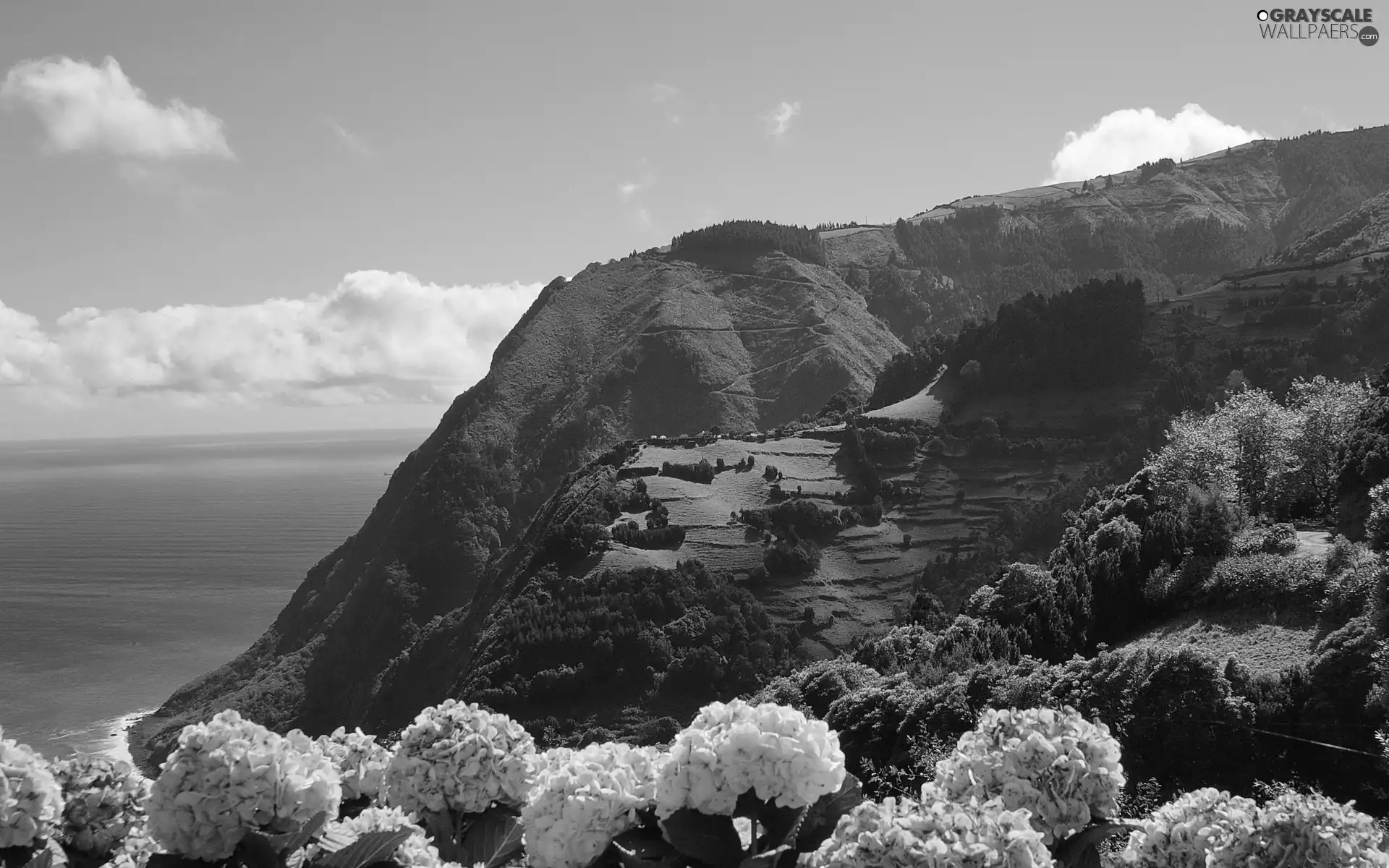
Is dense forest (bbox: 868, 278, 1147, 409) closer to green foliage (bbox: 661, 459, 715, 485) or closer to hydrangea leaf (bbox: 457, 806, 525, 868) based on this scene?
green foliage (bbox: 661, 459, 715, 485)

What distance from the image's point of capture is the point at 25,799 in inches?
150

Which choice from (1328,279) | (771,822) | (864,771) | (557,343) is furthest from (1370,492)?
(557,343)

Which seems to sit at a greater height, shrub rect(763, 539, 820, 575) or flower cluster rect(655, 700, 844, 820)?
flower cluster rect(655, 700, 844, 820)

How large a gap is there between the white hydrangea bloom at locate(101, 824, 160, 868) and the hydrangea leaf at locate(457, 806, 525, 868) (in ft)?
4.27

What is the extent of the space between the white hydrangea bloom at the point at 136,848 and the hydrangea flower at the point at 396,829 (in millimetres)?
705

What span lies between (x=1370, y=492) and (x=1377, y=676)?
12.0 metres

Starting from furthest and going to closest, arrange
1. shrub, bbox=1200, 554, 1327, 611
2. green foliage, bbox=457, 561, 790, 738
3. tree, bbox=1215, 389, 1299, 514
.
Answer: green foliage, bbox=457, 561, 790, 738 < tree, bbox=1215, 389, 1299, 514 < shrub, bbox=1200, 554, 1327, 611

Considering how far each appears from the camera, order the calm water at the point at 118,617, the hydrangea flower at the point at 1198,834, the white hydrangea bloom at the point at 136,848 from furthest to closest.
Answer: the calm water at the point at 118,617
the white hydrangea bloom at the point at 136,848
the hydrangea flower at the point at 1198,834

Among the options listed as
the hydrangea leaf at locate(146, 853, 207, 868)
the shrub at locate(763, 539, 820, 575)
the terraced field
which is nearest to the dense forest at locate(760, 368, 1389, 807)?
the hydrangea leaf at locate(146, 853, 207, 868)

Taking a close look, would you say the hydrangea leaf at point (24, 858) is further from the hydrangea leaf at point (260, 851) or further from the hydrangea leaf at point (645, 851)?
the hydrangea leaf at point (645, 851)

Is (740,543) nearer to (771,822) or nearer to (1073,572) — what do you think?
(1073,572)

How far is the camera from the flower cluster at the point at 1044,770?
375cm

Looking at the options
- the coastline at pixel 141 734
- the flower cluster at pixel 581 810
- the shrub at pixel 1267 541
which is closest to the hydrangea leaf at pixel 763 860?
the flower cluster at pixel 581 810

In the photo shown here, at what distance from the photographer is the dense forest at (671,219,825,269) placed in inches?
6737
